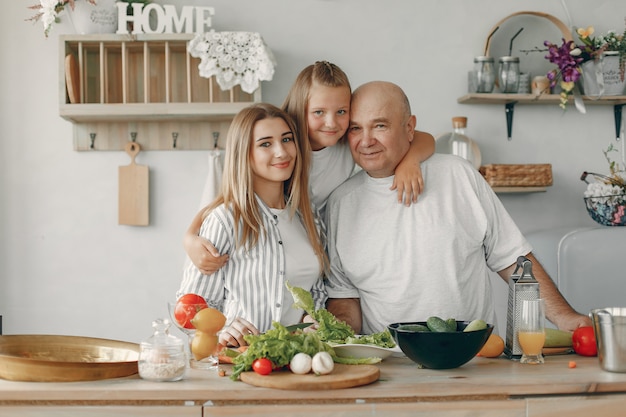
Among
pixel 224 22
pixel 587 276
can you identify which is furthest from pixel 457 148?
pixel 224 22

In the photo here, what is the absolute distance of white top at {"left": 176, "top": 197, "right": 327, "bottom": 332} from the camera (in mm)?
2133

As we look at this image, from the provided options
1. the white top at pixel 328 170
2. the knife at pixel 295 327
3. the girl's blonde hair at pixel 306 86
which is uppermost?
the girl's blonde hair at pixel 306 86

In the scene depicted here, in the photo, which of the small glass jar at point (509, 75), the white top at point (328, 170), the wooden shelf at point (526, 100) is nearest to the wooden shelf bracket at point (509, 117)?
the wooden shelf at point (526, 100)

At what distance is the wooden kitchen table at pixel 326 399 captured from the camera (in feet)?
4.67

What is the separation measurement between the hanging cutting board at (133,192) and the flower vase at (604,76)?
7.11 ft

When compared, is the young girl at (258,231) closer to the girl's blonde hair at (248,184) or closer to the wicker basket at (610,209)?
the girl's blonde hair at (248,184)

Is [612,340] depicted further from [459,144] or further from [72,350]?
[459,144]

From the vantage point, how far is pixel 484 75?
11.4ft

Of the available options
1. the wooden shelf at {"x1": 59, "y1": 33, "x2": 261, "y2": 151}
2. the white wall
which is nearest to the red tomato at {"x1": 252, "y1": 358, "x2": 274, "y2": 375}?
the wooden shelf at {"x1": 59, "y1": 33, "x2": 261, "y2": 151}

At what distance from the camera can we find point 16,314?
349cm

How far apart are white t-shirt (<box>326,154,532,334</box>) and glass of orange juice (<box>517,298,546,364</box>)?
0.56 metres

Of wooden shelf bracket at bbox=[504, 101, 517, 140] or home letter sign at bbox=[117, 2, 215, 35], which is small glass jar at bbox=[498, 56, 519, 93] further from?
home letter sign at bbox=[117, 2, 215, 35]

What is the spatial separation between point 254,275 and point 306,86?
64 centimetres

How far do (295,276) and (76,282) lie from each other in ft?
5.73
